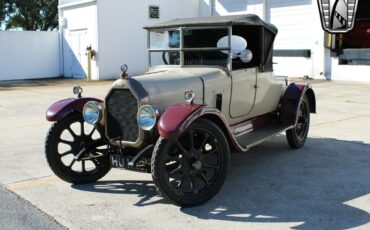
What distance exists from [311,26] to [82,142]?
14839mm

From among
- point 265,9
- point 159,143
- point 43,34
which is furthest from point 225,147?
point 43,34

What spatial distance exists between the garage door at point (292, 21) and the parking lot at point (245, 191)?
1122 cm

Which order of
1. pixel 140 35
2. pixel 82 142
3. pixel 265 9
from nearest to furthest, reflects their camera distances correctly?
pixel 82 142 < pixel 265 9 < pixel 140 35

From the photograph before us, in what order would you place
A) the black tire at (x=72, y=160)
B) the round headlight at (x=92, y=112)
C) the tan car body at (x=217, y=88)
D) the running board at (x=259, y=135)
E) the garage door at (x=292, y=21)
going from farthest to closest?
the garage door at (x=292, y=21) → the running board at (x=259, y=135) → the black tire at (x=72, y=160) → the round headlight at (x=92, y=112) → the tan car body at (x=217, y=88)

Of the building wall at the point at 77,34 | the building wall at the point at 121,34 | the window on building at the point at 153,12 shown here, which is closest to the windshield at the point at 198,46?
the building wall at the point at 121,34

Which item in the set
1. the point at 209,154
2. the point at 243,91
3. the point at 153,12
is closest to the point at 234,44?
the point at 243,91

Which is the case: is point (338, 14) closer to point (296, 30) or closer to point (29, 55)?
point (296, 30)

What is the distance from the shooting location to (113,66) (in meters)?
Result: 21.2

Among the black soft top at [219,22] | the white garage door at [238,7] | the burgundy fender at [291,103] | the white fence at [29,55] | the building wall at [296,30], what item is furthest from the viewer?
the white fence at [29,55]

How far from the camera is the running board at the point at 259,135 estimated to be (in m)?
5.58

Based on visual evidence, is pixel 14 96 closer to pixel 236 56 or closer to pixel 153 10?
pixel 153 10

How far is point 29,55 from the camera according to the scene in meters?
22.3

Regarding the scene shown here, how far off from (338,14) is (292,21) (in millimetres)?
1861

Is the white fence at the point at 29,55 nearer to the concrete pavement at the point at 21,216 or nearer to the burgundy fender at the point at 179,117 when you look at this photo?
the concrete pavement at the point at 21,216
